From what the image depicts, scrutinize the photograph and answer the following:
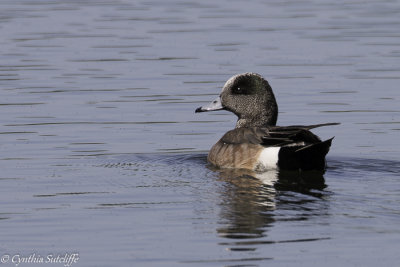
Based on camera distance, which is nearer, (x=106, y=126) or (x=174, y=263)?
(x=174, y=263)

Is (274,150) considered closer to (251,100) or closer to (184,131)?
(251,100)

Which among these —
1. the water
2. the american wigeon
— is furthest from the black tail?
the water

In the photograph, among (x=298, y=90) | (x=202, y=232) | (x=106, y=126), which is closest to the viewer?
(x=202, y=232)

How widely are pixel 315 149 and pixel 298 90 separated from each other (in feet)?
18.1

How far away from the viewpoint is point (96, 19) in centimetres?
2473

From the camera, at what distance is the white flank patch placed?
37.5 feet

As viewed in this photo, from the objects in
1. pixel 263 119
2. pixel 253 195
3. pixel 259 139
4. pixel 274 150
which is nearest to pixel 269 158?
pixel 274 150

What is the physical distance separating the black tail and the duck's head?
4.73 ft

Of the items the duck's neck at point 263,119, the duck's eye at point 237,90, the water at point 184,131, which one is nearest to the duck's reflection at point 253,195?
the water at point 184,131

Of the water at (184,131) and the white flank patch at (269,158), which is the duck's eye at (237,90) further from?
the white flank patch at (269,158)

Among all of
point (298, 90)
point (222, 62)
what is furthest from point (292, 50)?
point (298, 90)

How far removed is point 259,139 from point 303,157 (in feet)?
1.88

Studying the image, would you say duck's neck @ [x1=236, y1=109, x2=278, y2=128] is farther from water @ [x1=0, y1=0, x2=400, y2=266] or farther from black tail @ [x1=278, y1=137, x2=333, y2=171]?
black tail @ [x1=278, y1=137, x2=333, y2=171]

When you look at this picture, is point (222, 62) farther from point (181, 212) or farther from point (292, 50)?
point (181, 212)
